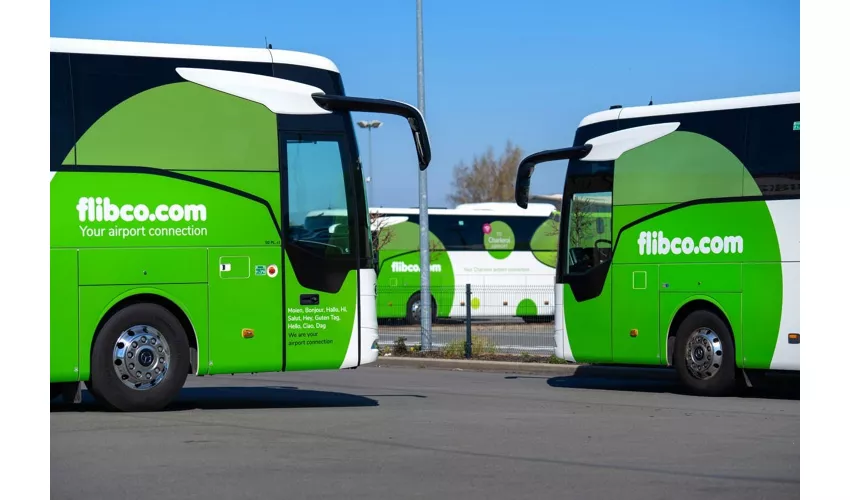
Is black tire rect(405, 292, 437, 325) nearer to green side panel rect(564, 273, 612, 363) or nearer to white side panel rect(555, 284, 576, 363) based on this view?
white side panel rect(555, 284, 576, 363)

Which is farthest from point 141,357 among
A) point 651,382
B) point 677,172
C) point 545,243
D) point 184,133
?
point 545,243

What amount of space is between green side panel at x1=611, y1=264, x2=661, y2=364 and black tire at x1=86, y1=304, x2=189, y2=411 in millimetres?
6396

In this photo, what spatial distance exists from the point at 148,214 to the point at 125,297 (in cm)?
90

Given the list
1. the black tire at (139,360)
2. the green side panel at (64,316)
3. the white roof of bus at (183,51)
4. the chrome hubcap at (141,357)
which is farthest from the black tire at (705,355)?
the green side panel at (64,316)

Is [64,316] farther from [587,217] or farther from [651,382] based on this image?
[651,382]

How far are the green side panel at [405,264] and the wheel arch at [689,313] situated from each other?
17.4 meters

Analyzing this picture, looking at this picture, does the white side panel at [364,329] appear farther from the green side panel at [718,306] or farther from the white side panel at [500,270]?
the white side panel at [500,270]

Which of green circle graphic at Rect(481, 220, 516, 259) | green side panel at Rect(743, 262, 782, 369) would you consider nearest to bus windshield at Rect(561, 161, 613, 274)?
green side panel at Rect(743, 262, 782, 369)

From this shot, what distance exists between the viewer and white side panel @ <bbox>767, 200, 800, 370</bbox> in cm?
1479

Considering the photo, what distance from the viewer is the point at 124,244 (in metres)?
12.5

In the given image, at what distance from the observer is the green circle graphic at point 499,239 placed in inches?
1446

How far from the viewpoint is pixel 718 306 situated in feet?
50.5
